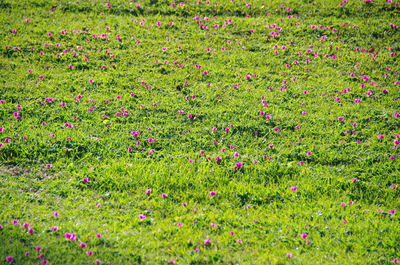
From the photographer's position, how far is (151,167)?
9.15 m

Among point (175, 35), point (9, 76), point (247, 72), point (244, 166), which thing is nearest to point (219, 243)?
point (244, 166)

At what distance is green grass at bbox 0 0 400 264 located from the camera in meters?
7.16

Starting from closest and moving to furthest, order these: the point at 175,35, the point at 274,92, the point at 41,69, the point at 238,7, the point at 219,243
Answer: the point at 219,243 < the point at 274,92 < the point at 41,69 < the point at 175,35 < the point at 238,7

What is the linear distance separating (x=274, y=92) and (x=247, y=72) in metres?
1.55

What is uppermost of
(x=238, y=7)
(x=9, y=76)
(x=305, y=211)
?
(x=238, y=7)

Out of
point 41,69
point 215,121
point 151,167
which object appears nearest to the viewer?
point 151,167

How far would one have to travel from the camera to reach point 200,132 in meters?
10.6

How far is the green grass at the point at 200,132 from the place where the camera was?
716 cm

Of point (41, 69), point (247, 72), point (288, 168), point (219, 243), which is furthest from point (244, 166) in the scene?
point (41, 69)

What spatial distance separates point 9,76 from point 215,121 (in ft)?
22.7

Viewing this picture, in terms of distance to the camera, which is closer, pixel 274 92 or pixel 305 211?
pixel 305 211

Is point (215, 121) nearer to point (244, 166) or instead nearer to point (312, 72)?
point (244, 166)

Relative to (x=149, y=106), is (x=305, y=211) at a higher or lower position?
lower

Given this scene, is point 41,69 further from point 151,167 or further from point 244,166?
point 244,166
